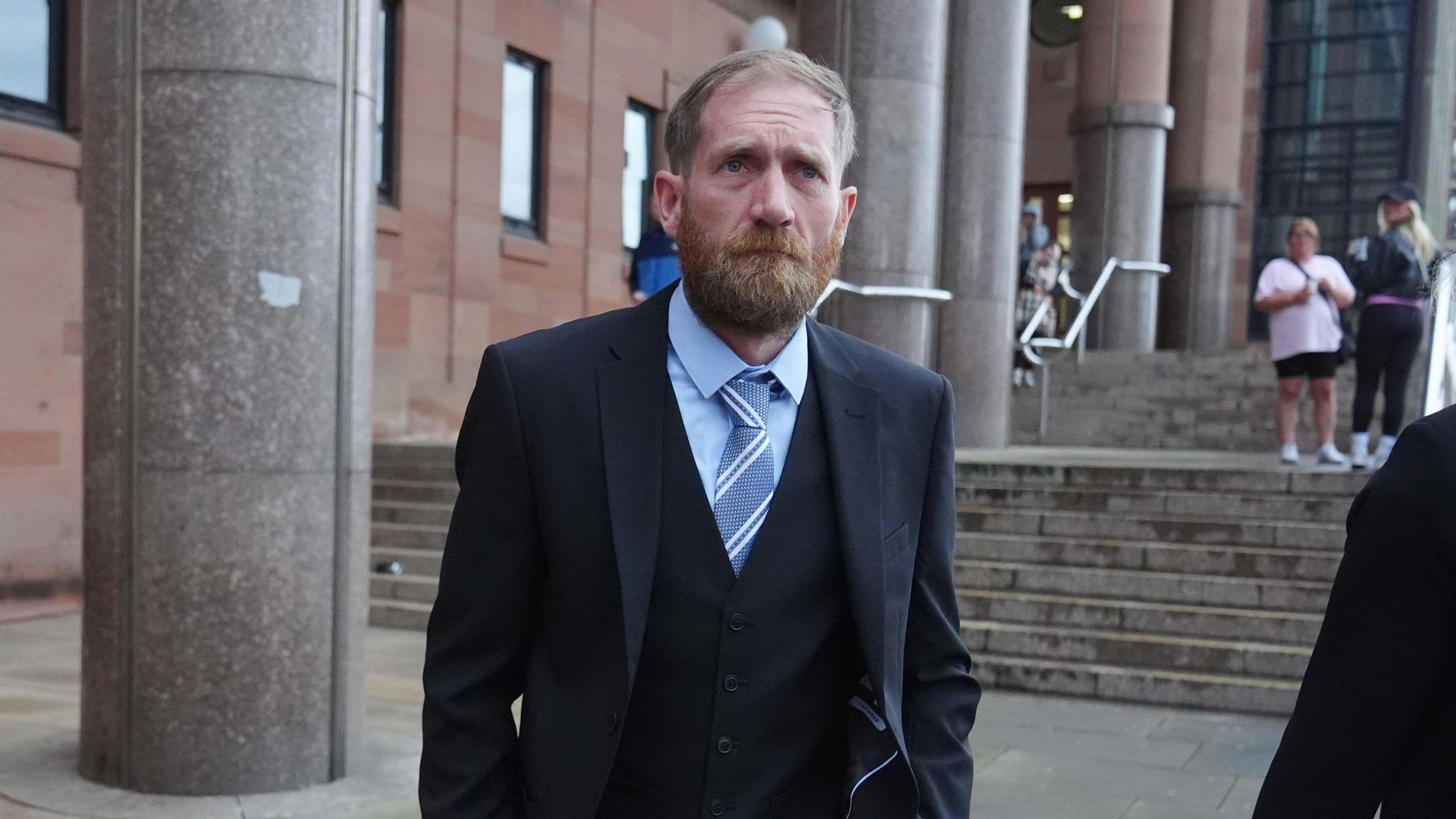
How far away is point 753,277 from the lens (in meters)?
1.99

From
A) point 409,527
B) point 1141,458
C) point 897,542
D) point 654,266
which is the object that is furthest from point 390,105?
point 897,542

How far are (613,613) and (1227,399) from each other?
1401 cm

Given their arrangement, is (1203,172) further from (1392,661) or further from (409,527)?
(1392,661)

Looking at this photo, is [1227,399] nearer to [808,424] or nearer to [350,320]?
[350,320]

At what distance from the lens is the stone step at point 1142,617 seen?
23.3 feet

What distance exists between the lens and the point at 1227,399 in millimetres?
15000

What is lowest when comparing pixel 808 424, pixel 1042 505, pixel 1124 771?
pixel 1124 771

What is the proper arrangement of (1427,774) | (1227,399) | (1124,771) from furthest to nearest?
(1227,399), (1124,771), (1427,774)

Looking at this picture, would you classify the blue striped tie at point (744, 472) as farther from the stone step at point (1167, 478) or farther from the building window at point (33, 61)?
the building window at point (33, 61)

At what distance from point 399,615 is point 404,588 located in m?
0.32

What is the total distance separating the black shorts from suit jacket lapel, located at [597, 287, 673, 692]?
28.8 feet

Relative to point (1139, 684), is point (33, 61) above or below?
above

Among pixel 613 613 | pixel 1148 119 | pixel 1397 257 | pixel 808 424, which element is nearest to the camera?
pixel 613 613

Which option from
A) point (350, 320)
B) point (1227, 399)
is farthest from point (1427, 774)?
point (1227, 399)
